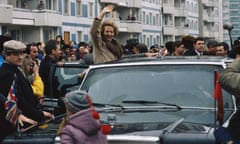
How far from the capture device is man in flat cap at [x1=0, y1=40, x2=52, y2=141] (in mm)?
7719

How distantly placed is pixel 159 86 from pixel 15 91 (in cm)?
165

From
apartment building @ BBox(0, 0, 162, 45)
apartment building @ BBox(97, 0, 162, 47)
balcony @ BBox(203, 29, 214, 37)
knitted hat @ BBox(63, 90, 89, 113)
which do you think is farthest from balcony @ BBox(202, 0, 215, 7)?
knitted hat @ BBox(63, 90, 89, 113)

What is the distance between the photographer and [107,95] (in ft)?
24.5

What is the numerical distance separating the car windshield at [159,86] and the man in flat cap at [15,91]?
2.50ft

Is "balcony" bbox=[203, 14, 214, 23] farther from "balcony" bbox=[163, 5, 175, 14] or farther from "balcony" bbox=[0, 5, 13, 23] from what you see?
"balcony" bbox=[0, 5, 13, 23]

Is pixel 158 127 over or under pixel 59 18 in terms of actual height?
under

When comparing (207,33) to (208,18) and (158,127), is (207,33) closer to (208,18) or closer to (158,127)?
(208,18)

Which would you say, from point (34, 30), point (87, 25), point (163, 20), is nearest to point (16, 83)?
point (34, 30)

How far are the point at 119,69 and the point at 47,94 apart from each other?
3847 mm

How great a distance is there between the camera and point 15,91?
309 inches

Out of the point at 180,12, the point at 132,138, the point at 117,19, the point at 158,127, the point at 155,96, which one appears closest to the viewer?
the point at 132,138

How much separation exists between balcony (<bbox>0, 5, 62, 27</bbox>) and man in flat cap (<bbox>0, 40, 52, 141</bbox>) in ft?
129

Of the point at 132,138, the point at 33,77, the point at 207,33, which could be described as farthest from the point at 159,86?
the point at 207,33

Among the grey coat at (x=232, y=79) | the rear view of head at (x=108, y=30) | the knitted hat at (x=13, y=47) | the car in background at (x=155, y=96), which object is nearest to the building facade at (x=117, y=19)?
the rear view of head at (x=108, y=30)
